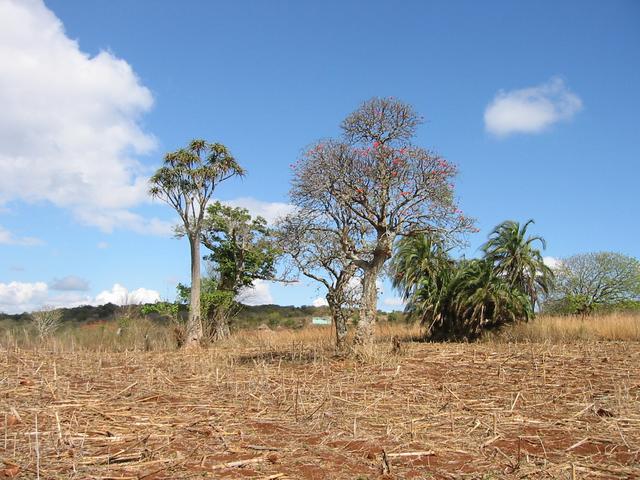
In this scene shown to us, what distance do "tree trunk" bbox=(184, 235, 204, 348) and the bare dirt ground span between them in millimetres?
8395

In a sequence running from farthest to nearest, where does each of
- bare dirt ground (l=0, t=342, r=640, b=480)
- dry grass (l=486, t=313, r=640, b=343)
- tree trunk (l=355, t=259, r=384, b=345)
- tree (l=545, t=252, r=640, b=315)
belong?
tree (l=545, t=252, r=640, b=315), dry grass (l=486, t=313, r=640, b=343), tree trunk (l=355, t=259, r=384, b=345), bare dirt ground (l=0, t=342, r=640, b=480)

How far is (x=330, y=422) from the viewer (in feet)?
18.7

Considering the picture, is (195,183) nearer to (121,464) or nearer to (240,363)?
→ (240,363)

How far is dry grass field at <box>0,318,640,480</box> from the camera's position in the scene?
4301 mm

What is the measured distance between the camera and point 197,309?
19.7 m

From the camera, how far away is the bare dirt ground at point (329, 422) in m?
4.30

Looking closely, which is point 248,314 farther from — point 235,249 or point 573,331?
point 573,331

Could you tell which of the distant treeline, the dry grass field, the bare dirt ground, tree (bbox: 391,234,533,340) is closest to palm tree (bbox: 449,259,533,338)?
tree (bbox: 391,234,533,340)

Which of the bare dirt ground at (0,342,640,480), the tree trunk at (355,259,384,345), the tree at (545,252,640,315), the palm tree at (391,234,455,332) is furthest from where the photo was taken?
the tree at (545,252,640,315)

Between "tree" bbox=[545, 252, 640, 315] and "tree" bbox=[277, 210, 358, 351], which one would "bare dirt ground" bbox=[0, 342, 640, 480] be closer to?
"tree" bbox=[277, 210, 358, 351]

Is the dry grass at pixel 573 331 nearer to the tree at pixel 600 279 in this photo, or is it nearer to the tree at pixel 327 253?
the tree at pixel 327 253

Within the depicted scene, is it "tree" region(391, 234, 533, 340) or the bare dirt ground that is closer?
the bare dirt ground

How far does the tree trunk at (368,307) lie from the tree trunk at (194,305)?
912 cm

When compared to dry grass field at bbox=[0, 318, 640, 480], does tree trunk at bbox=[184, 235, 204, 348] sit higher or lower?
higher
